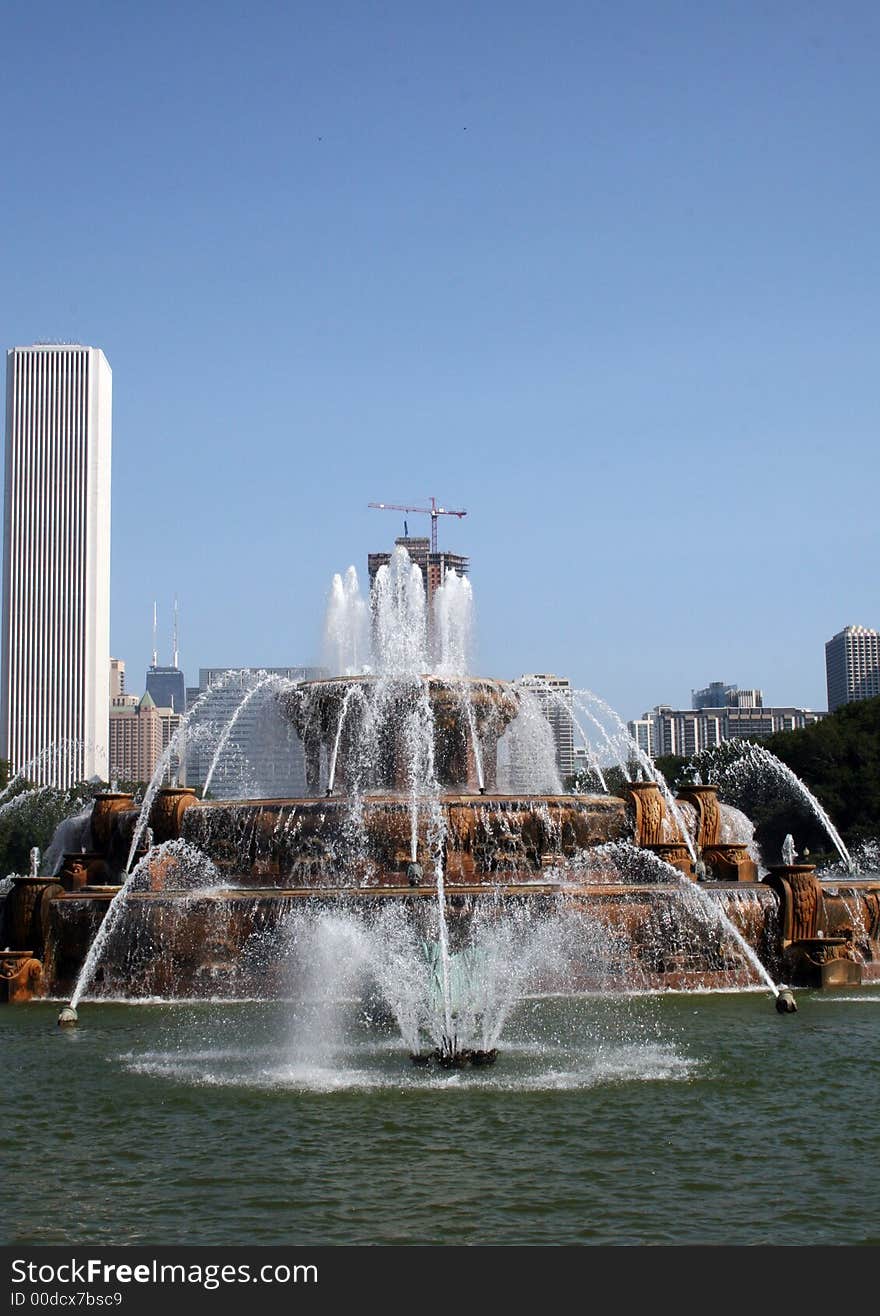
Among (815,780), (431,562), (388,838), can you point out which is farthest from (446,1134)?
(431,562)

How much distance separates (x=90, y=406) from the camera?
579 ft

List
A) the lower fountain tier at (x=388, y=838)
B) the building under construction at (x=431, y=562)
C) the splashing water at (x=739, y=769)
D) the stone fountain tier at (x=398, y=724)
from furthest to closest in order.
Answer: the building under construction at (x=431, y=562)
the splashing water at (x=739, y=769)
the stone fountain tier at (x=398, y=724)
the lower fountain tier at (x=388, y=838)

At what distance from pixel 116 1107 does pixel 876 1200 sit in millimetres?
6759

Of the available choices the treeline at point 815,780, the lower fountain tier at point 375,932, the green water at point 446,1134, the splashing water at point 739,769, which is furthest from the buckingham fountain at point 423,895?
the splashing water at point 739,769

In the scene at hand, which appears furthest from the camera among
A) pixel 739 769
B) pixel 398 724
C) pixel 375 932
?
pixel 739 769

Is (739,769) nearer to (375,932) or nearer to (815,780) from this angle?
(815,780)

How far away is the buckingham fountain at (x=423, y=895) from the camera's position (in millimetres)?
21688

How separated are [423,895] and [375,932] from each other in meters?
1.02

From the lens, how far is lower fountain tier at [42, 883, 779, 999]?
22188 mm

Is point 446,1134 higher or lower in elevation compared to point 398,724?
lower

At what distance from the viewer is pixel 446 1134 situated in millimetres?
12484

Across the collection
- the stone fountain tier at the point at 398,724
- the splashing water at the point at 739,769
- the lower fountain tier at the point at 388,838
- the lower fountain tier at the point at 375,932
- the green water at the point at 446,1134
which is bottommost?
the green water at the point at 446,1134

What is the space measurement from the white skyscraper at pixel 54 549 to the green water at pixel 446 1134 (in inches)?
6298

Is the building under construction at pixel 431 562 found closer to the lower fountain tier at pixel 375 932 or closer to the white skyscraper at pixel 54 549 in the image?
the white skyscraper at pixel 54 549
